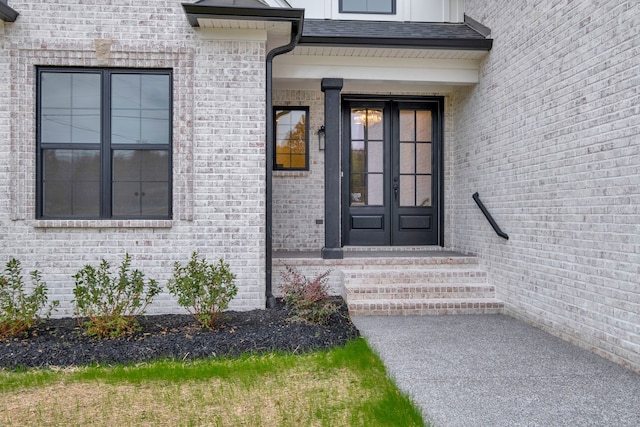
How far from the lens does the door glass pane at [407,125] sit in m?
7.48

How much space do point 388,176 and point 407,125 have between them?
0.88 m

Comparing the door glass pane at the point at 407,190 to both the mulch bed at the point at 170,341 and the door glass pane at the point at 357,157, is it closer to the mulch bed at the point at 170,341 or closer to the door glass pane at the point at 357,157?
the door glass pane at the point at 357,157

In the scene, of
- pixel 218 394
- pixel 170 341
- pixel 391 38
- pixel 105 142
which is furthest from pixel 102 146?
pixel 391 38

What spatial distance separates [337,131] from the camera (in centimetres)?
617

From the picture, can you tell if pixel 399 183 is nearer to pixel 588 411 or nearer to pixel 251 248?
pixel 251 248

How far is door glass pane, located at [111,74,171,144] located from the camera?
5328 millimetres

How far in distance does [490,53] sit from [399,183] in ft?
7.56

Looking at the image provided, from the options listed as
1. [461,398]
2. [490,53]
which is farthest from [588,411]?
[490,53]

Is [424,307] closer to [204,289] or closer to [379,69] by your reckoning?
[204,289]

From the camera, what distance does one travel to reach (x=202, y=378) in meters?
3.55

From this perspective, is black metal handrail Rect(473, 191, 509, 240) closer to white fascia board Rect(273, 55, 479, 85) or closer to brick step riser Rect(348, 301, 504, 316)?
brick step riser Rect(348, 301, 504, 316)

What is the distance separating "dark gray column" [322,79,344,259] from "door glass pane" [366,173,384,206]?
1360 millimetres

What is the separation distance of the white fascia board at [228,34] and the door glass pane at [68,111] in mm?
1390

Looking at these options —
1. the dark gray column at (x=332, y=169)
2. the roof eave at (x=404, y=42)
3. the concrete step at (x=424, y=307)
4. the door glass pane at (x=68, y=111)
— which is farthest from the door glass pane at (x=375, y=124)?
the door glass pane at (x=68, y=111)
